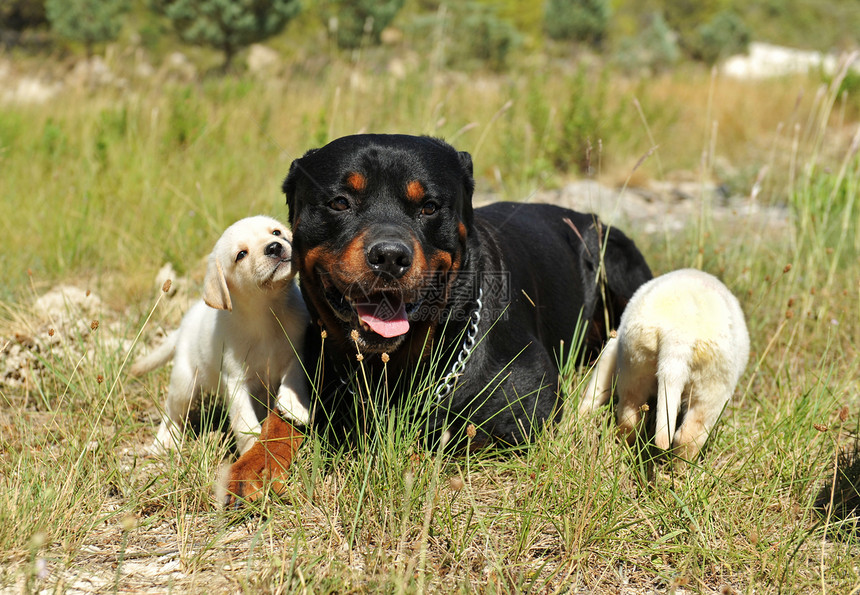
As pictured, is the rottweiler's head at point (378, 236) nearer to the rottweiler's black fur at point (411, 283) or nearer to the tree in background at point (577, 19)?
the rottweiler's black fur at point (411, 283)

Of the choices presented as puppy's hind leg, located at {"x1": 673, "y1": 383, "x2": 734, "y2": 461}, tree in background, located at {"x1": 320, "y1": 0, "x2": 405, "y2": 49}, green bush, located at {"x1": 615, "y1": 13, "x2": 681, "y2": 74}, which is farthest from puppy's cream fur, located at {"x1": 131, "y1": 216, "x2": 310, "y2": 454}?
tree in background, located at {"x1": 320, "y1": 0, "x2": 405, "y2": 49}

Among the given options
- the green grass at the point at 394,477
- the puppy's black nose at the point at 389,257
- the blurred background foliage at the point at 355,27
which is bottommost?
the green grass at the point at 394,477

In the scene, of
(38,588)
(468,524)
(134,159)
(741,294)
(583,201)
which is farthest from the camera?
(583,201)

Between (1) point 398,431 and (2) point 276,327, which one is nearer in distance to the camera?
(1) point 398,431

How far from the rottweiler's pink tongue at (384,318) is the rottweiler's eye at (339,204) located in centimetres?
38

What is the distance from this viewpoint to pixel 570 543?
2.15 metres

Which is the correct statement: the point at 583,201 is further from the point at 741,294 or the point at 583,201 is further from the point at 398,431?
the point at 398,431

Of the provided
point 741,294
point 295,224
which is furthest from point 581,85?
point 295,224

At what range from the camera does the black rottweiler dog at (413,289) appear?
2.46 metres

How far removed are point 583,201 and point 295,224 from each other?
14.3ft

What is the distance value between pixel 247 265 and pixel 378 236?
0.61 meters

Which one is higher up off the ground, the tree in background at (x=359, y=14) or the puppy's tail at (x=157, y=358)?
the tree in background at (x=359, y=14)

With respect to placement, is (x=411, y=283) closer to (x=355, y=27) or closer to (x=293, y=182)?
(x=293, y=182)

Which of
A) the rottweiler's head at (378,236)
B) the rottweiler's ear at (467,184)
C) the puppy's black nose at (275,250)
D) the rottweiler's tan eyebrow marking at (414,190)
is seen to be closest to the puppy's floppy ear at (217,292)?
the puppy's black nose at (275,250)
